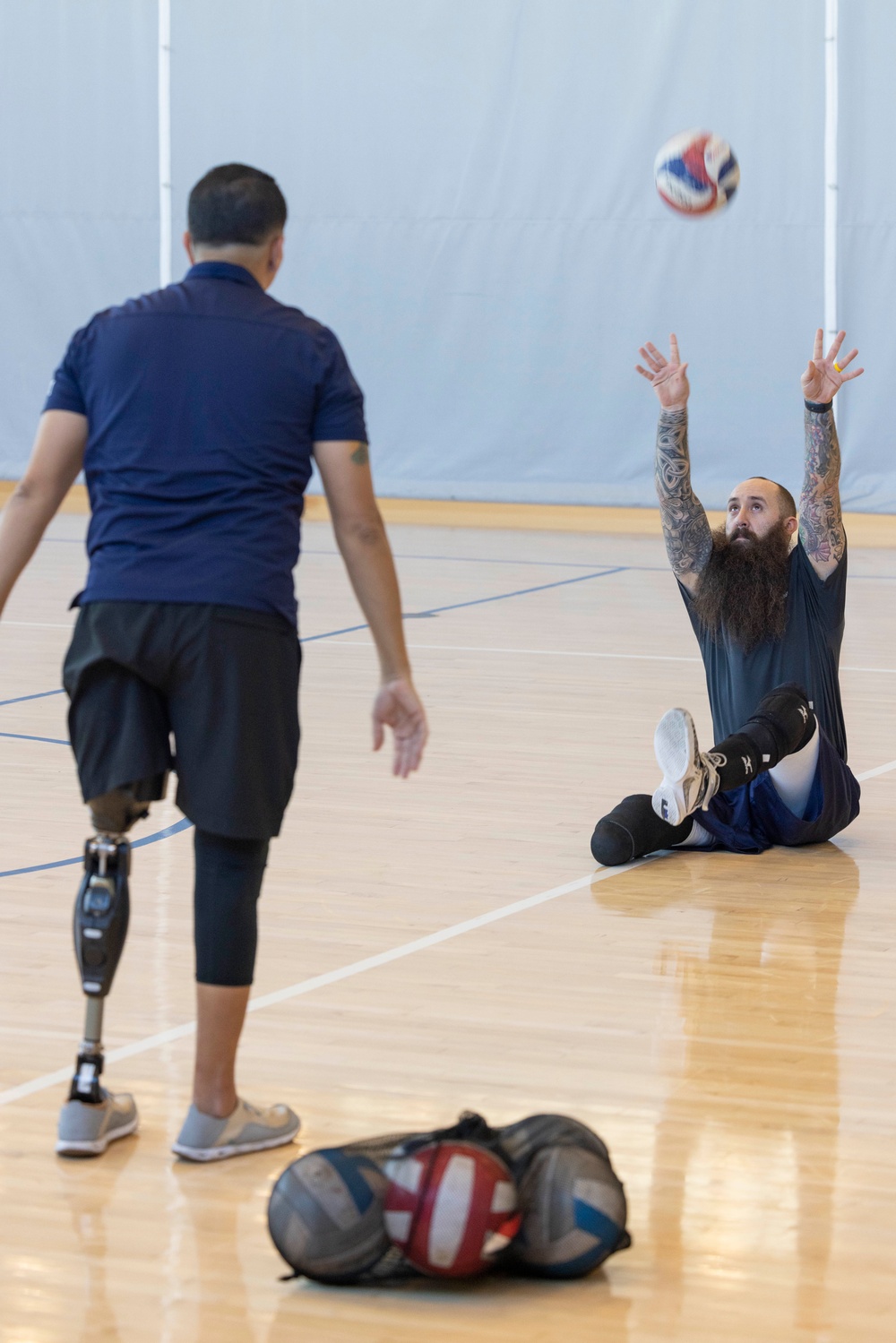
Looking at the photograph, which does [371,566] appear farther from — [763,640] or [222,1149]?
[763,640]

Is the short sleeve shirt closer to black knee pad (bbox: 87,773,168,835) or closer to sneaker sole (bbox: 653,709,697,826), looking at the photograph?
sneaker sole (bbox: 653,709,697,826)

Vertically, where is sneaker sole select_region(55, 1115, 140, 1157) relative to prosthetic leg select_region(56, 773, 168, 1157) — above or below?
below

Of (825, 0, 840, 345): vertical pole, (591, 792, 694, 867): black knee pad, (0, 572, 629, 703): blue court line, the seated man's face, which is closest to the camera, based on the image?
(591, 792, 694, 867): black knee pad

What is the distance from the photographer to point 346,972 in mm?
3791

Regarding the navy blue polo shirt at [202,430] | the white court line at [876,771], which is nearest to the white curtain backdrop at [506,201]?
the white court line at [876,771]

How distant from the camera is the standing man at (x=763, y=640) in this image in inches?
187

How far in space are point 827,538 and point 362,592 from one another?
2.51 m

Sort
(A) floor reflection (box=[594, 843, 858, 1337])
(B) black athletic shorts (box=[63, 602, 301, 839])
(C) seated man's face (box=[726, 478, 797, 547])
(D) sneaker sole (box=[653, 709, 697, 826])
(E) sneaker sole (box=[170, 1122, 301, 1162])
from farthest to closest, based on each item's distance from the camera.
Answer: (C) seated man's face (box=[726, 478, 797, 547]) < (D) sneaker sole (box=[653, 709, 697, 826]) < (E) sneaker sole (box=[170, 1122, 301, 1162]) < (B) black athletic shorts (box=[63, 602, 301, 839]) < (A) floor reflection (box=[594, 843, 858, 1337])

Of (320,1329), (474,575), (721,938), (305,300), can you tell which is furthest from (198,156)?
(320,1329)

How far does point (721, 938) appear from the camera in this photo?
13.3 ft

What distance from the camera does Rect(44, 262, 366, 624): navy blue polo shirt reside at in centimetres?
265

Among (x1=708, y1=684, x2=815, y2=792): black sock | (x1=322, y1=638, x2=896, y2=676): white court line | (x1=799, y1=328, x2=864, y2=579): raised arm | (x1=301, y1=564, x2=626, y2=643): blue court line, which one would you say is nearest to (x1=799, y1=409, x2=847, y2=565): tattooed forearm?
(x1=799, y1=328, x2=864, y2=579): raised arm

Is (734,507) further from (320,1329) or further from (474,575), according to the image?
(474,575)

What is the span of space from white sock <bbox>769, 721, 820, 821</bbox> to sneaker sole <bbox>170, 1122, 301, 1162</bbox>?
2300mm
